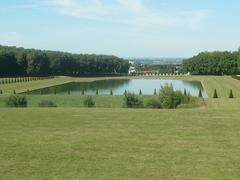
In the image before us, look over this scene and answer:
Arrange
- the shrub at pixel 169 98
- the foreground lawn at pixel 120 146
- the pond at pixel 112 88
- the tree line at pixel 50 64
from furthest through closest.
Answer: the tree line at pixel 50 64 < the pond at pixel 112 88 < the shrub at pixel 169 98 < the foreground lawn at pixel 120 146

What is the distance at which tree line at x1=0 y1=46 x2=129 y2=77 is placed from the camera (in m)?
101

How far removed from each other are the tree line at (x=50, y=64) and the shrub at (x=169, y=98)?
233 ft

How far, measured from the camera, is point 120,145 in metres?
12.2

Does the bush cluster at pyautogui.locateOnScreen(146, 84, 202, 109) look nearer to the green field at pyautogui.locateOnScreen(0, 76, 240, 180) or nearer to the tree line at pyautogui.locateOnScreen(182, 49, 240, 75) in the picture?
the green field at pyautogui.locateOnScreen(0, 76, 240, 180)

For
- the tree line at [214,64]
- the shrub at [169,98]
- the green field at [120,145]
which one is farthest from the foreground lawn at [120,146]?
the tree line at [214,64]

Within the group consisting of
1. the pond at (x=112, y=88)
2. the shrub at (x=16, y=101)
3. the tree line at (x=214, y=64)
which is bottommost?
the pond at (x=112, y=88)

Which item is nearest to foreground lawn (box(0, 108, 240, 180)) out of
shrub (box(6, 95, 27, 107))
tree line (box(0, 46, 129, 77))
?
shrub (box(6, 95, 27, 107))

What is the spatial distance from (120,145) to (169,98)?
17.4 m

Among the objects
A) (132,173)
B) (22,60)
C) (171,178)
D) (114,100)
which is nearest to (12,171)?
(132,173)

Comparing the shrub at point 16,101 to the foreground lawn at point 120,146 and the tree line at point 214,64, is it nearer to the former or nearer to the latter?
the foreground lawn at point 120,146

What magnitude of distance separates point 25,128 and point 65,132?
4.87 feet

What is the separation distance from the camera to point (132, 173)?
376 inches

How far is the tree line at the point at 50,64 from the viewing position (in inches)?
3962

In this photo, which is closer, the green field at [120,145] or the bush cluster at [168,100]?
the green field at [120,145]
